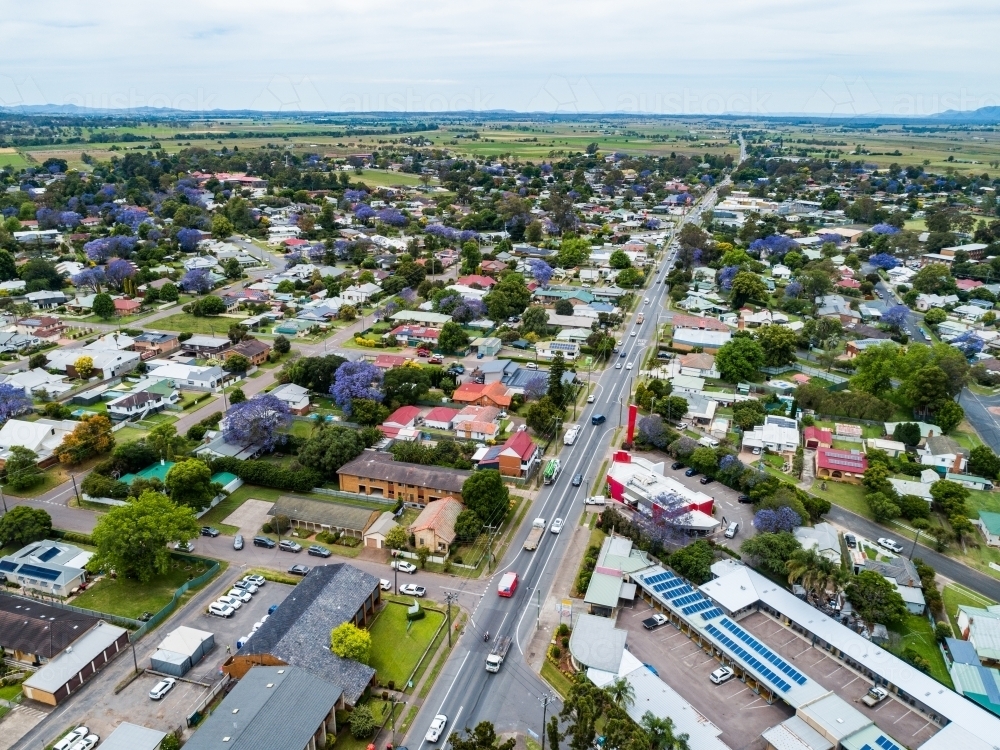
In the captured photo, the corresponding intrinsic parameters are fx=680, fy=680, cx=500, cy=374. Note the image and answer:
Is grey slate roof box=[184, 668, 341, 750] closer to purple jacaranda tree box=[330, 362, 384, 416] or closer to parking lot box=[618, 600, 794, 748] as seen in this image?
parking lot box=[618, 600, 794, 748]

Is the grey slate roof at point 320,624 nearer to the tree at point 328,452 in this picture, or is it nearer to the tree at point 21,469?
the tree at point 328,452

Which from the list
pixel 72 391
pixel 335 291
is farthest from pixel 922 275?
pixel 72 391

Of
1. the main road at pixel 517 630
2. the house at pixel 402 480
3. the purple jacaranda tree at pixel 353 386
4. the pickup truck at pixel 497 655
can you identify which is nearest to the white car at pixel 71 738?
the main road at pixel 517 630

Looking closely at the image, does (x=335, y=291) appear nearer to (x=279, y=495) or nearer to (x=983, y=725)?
(x=279, y=495)

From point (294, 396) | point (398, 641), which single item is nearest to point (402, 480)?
point (398, 641)

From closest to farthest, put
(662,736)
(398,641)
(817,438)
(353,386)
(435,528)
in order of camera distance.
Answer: (662,736) → (398,641) → (435,528) → (817,438) → (353,386)

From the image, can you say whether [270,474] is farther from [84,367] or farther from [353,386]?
[84,367]

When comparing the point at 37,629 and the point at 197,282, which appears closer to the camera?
the point at 37,629
